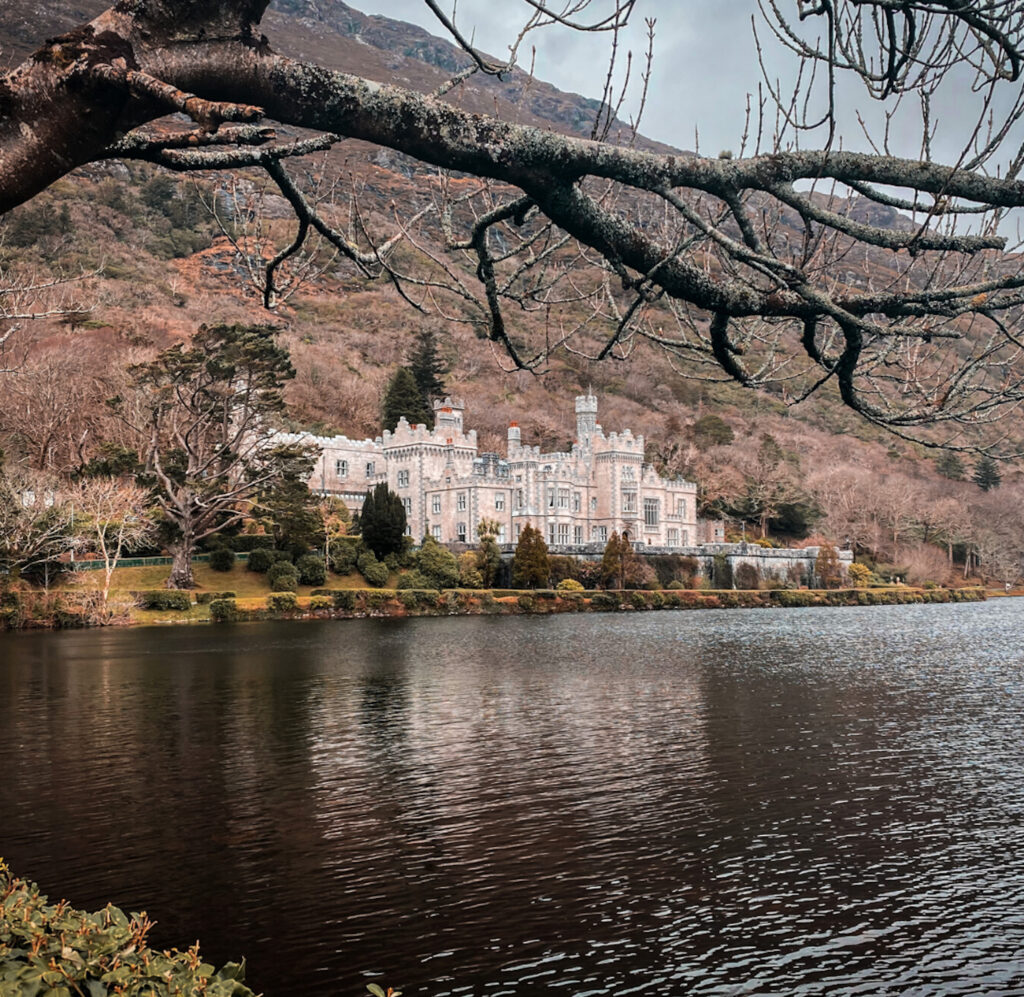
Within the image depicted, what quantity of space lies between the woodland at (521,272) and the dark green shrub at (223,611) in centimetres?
627

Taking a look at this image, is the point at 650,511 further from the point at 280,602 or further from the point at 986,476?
the point at 986,476

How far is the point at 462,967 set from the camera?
8836 millimetres

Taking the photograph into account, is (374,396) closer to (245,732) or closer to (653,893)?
(245,732)

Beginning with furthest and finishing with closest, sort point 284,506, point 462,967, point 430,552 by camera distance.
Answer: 1. point 430,552
2. point 284,506
3. point 462,967

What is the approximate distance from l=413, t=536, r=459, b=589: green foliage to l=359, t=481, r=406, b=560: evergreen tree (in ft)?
5.53

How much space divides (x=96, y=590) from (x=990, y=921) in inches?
1736

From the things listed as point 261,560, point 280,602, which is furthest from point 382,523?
point 280,602

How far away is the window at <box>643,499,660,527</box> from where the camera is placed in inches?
2884

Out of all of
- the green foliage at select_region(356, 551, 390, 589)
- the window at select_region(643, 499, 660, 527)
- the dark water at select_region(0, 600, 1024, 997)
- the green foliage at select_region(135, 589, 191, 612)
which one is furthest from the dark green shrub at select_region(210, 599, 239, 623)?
the window at select_region(643, 499, 660, 527)

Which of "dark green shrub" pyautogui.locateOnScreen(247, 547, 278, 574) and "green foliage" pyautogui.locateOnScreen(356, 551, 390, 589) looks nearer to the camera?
"dark green shrub" pyautogui.locateOnScreen(247, 547, 278, 574)

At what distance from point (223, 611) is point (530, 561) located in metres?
20.1

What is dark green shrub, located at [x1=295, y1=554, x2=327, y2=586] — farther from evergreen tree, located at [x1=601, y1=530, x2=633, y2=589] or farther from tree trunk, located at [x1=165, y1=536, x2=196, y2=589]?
evergreen tree, located at [x1=601, y1=530, x2=633, y2=589]

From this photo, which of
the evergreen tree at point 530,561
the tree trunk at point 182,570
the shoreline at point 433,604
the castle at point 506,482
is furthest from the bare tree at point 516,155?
the castle at point 506,482

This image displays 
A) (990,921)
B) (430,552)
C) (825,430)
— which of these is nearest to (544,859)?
(990,921)
